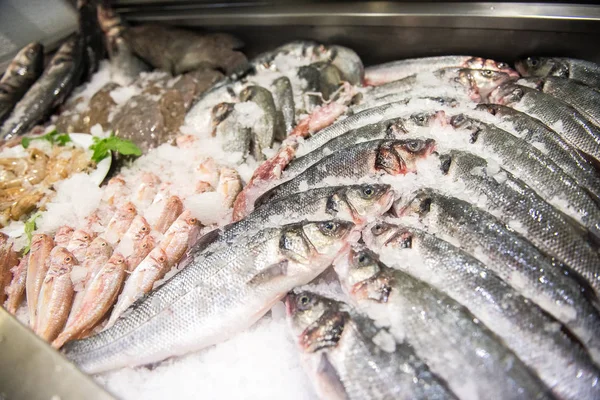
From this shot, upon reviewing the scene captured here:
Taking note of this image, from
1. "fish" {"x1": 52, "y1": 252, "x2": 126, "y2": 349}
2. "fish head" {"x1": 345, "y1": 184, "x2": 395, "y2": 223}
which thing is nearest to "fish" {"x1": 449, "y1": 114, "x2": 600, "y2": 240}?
"fish head" {"x1": 345, "y1": 184, "x2": 395, "y2": 223}

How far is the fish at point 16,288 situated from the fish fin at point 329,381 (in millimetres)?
2106

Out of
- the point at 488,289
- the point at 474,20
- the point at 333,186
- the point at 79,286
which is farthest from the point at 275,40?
the point at 488,289

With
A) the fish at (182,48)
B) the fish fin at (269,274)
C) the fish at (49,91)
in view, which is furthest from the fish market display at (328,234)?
the fish at (182,48)

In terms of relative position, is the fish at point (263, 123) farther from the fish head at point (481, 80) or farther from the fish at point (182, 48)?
the fish head at point (481, 80)

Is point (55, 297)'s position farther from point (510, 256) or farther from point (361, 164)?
point (510, 256)

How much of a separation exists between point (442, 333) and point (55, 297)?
2300 millimetres

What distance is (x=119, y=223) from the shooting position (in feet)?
9.85

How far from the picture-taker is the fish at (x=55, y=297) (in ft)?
7.89

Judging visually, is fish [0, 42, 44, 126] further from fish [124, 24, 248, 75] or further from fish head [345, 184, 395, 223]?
fish head [345, 184, 395, 223]

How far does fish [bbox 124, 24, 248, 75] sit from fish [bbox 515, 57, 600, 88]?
284 cm

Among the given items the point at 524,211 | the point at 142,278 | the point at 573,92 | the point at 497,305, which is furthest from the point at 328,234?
the point at 573,92

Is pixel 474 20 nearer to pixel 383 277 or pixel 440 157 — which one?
pixel 440 157

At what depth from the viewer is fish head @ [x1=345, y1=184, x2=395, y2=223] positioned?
2.44 meters

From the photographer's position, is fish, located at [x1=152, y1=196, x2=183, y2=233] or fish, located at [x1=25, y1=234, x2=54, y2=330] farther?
fish, located at [x1=152, y1=196, x2=183, y2=233]
